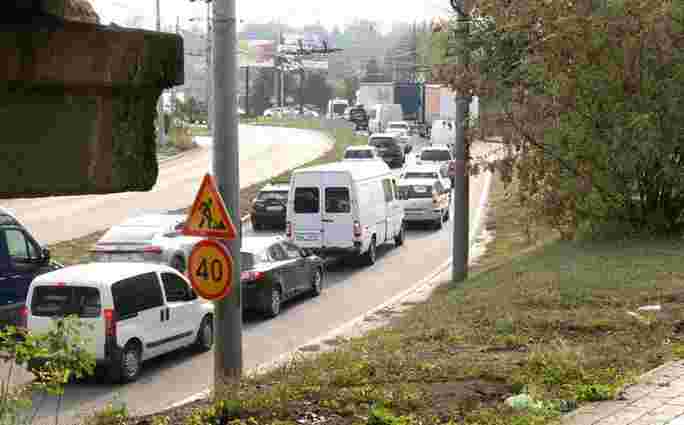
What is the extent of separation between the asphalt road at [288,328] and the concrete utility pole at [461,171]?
1.69 m

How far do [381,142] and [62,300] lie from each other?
142ft

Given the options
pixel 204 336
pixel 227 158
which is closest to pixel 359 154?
pixel 204 336

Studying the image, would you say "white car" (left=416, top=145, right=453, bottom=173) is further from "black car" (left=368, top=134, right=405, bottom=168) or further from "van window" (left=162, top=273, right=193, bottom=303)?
"van window" (left=162, top=273, right=193, bottom=303)

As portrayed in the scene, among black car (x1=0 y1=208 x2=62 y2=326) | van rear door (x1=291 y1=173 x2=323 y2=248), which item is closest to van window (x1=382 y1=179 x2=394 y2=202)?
van rear door (x1=291 y1=173 x2=323 y2=248)

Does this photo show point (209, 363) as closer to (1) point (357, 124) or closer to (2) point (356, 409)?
(2) point (356, 409)

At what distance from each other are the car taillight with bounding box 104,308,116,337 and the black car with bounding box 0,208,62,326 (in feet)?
11.0

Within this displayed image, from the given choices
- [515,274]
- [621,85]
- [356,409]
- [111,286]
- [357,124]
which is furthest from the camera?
[357,124]

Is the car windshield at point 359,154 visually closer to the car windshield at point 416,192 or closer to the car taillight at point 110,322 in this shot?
the car windshield at point 416,192

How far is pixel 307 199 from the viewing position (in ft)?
84.2

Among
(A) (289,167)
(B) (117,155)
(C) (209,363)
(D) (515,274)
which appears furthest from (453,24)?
(A) (289,167)

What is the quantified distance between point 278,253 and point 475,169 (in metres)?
4.12

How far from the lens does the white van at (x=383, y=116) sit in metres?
78.9

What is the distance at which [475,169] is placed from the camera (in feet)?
69.1

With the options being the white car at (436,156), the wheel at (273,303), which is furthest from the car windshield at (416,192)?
the white car at (436,156)
